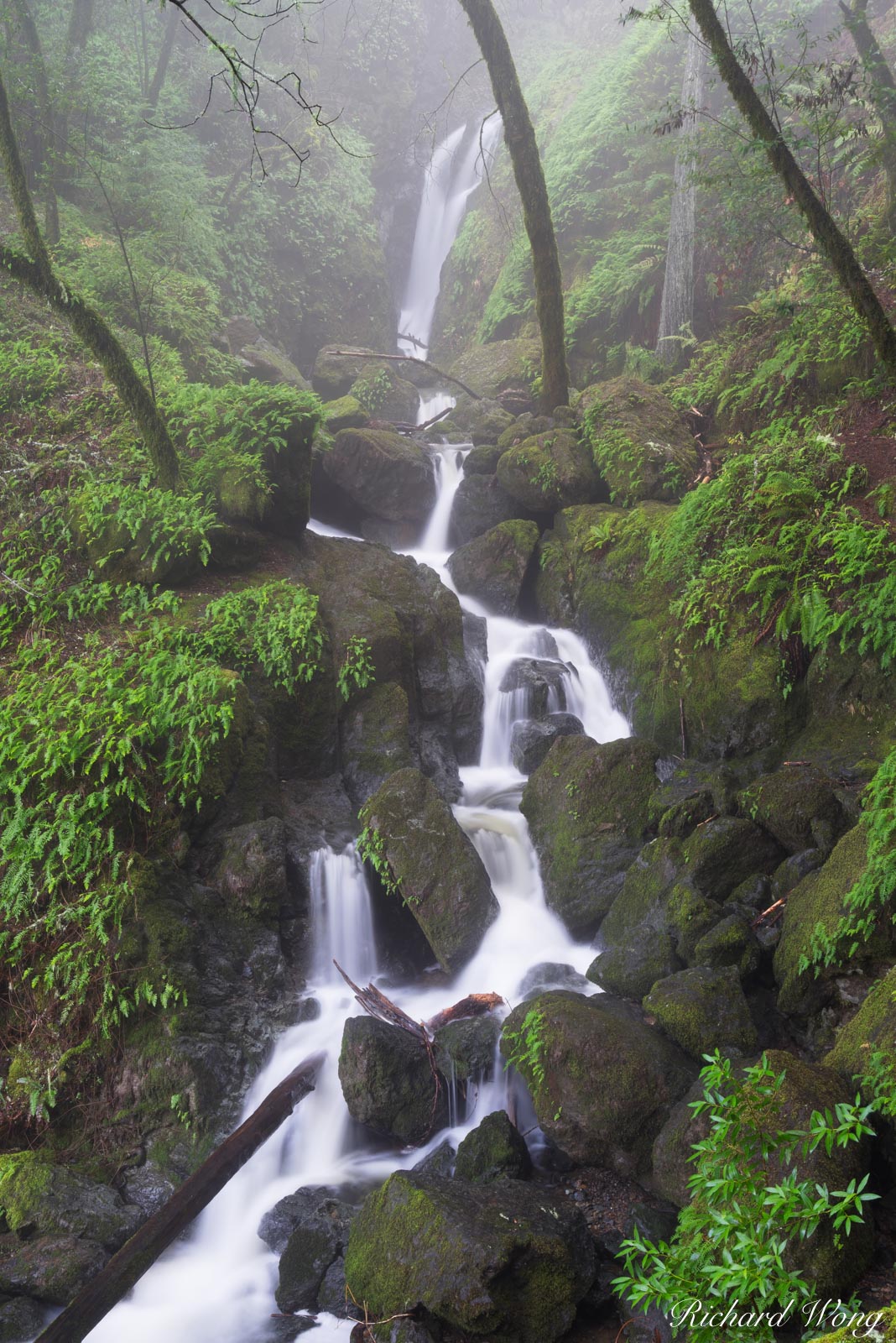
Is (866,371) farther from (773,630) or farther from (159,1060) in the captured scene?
(159,1060)

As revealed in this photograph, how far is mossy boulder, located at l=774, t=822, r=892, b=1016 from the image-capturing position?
491 centimetres

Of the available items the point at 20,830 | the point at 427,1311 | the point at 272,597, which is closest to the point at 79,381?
the point at 272,597

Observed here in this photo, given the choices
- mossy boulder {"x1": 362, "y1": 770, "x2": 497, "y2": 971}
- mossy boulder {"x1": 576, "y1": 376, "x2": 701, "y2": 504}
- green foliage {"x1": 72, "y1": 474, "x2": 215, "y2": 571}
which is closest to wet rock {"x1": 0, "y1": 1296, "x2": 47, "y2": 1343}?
mossy boulder {"x1": 362, "y1": 770, "x2": 497, "y2": 971}

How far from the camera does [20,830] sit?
5.91m

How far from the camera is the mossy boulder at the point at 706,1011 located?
16.4 feet

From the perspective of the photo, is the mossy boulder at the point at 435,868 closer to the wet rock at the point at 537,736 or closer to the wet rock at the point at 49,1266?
the wet rock at the point at 537,736

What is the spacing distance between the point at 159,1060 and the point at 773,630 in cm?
643

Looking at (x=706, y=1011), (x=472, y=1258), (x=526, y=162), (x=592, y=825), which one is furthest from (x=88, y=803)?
(x=526, y=162)

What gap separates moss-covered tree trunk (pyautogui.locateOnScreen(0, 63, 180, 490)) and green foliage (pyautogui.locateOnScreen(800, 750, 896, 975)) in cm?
747

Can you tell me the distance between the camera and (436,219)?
2445cm

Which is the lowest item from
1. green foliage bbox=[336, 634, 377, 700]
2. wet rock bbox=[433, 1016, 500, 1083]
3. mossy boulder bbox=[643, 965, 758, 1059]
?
wet rock bbox=[433, 1016, 500, 1083]

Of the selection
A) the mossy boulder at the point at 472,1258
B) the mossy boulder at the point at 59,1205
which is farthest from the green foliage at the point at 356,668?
the mossy boulder at the point at 472,1258

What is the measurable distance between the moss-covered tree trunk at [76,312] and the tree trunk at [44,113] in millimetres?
5086

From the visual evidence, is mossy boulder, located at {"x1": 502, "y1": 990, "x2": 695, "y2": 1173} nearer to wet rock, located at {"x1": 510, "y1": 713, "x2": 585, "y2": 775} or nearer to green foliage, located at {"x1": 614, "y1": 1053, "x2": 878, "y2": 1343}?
green foliage, located at {"x1": 614, "y1": 1053, "x2": 878, "y2": 1343}
